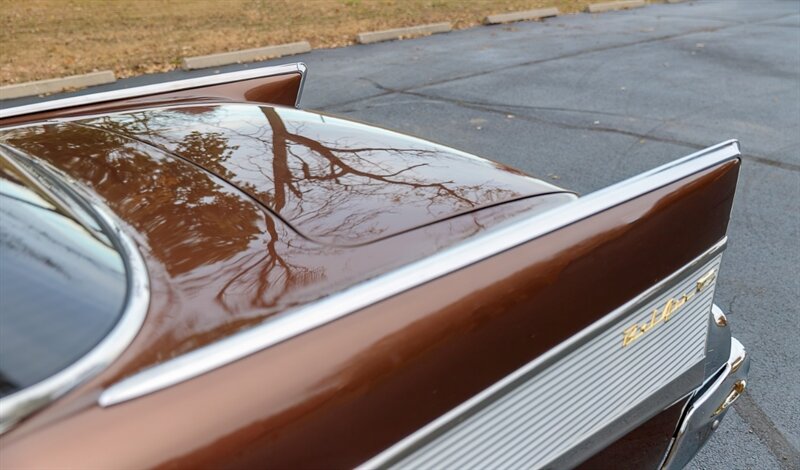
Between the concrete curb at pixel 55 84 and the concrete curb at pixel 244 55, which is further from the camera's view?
the concrete curb at pixel 244 55

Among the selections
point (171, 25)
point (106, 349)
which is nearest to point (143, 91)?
point (106, 349)

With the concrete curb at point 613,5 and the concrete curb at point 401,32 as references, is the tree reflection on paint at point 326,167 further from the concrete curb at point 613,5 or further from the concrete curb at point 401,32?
the concrete curb at point 613,5

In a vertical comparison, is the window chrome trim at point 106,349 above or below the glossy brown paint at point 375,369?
above

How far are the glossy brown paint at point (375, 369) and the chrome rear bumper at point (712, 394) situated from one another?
568 mm

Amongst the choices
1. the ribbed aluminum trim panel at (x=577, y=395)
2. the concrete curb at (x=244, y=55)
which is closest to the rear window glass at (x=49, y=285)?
the ribbed aluminum trim panel at (x=577, y=395)

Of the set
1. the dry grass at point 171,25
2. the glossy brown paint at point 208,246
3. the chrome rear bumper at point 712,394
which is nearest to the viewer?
the glossy brown paint at point 208,246

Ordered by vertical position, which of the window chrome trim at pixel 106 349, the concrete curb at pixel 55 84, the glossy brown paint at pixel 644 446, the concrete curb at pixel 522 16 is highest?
the window chrome trim at pixel 106 349

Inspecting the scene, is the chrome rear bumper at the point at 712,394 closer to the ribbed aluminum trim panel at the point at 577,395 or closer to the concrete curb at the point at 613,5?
the ribbed aluminum trim panel at the point at 577,395

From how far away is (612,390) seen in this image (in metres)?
1.65

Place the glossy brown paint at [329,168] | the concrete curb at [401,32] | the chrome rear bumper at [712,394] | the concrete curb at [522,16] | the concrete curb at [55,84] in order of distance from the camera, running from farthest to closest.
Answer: the concrete curb at [522,16]
the concrete curb at [401,32]
the concrete curb at [55,84]
the chrome rear bumper at [712,394]
the glossy brown paint at [329,168]

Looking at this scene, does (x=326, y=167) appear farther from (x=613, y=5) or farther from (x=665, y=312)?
(x=613, y=5)

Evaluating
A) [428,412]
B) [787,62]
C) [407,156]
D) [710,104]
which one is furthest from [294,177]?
[787,62]

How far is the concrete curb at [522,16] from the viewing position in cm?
1289

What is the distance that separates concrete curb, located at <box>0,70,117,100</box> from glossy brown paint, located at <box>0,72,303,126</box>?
6507 millimetres
